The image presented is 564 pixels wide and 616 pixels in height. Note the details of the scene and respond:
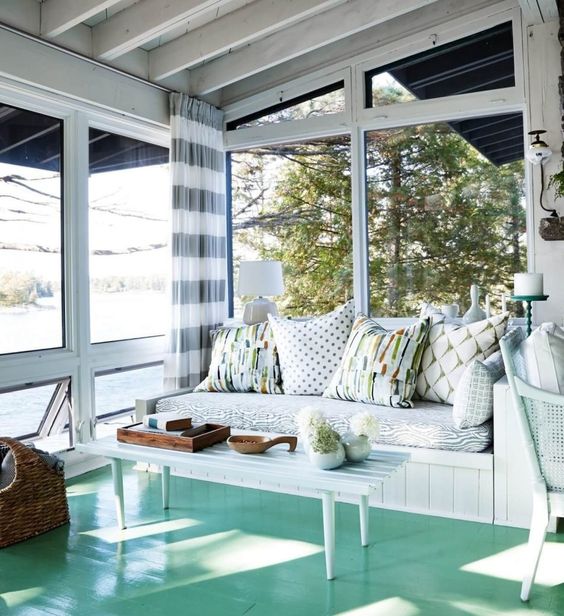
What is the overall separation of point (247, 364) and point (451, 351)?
4.18ft

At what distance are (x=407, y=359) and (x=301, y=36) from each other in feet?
7.64

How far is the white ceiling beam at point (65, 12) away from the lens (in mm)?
3281

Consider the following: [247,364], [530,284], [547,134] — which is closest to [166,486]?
[247,364]

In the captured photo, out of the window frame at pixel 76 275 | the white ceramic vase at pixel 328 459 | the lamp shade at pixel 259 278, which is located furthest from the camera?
the lamp shade at pixel 259 278

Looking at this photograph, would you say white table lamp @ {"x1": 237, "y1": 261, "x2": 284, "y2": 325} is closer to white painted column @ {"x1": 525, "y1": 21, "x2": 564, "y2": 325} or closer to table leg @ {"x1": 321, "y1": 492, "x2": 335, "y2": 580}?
white painted column @ {"x1": 525, "y1": 21, "x2": 564, "y2": 325}

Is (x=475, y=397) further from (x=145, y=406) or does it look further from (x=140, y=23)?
(x=140, y=23)

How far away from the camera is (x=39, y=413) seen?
12.0 feet

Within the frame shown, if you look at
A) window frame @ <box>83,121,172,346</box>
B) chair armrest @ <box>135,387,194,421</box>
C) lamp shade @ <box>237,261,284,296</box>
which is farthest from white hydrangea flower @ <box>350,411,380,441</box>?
window frame @ <box>83,121,172,346</box>

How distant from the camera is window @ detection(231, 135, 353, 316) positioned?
4.51 metres

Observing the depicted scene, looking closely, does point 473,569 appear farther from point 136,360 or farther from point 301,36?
point 301,36

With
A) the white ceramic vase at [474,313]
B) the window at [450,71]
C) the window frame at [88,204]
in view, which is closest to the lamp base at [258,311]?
the window frame at [88,204]

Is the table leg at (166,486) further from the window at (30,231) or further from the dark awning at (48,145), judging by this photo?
the dark awning at (48,145)

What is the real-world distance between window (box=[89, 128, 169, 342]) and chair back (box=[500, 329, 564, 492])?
107 inches

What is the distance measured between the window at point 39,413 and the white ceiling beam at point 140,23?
6.59 feet
